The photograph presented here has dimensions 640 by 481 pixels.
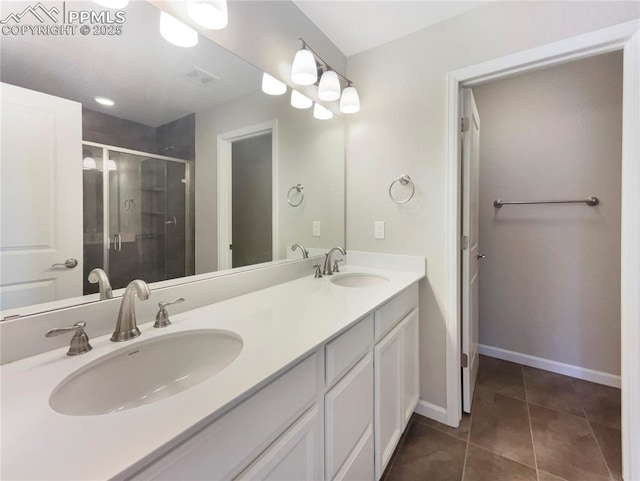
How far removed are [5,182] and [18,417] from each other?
0.56 meters

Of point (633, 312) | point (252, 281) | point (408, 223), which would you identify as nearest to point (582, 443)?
point (633, 312)

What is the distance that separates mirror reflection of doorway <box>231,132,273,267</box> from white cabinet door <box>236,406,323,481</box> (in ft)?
2.48

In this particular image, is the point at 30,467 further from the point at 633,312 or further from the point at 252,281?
the point at 633,312

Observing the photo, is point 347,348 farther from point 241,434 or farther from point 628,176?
point 628,176

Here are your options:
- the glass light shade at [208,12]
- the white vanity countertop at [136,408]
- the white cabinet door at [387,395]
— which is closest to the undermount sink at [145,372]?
the white vanity countertop at [136,408]

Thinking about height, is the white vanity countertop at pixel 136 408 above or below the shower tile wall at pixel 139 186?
below

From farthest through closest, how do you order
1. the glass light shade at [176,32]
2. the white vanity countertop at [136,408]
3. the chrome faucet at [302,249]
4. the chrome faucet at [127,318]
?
the chrome faucet at [302,249], the glass light shade at [176,32], the chrome faucet at [127,318], the white vanity countertop at [136,408]

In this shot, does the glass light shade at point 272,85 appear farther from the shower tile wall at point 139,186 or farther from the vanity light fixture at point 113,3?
the vanity light fixture at point 113,3

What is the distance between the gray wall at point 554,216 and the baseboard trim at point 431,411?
1.10m

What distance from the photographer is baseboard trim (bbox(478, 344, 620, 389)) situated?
199cm

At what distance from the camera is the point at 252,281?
4.41 feet

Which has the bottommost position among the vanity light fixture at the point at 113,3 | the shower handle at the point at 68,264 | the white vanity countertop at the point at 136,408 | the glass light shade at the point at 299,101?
the white vanity countertop at the point at 136,408

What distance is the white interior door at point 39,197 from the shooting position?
0.70 metres

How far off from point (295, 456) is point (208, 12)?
1.48 m
